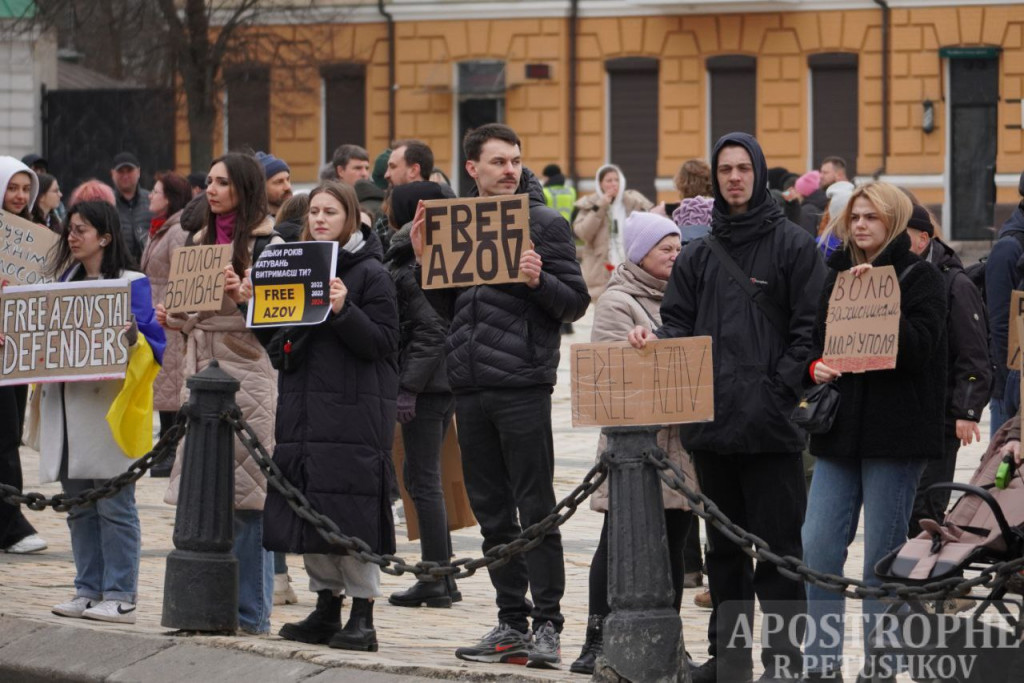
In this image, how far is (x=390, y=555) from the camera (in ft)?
25.9

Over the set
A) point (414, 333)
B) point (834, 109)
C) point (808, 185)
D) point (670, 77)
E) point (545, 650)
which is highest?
point (670, 77)

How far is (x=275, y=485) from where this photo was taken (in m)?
7.95

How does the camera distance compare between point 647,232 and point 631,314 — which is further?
point 647,232

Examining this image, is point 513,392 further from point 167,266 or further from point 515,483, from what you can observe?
point 167,266

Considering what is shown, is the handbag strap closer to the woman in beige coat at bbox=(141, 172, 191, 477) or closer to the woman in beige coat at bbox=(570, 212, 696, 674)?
the woman in beige coat at bbox=(570, 212, 696, 674)

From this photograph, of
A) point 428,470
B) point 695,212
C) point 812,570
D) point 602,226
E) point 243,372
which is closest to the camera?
point 812,570

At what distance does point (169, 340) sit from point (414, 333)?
358cm

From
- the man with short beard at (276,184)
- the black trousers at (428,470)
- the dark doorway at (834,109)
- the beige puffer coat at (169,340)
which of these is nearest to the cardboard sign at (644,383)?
the black trousers at (428,470)

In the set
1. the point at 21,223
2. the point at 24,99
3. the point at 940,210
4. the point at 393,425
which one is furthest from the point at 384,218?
Result: the point at 940,210

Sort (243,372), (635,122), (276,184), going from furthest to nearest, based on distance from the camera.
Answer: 1. (635,122)
2. (276,184)
3. (243,372)

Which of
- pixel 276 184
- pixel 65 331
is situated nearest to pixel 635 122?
pixel 276 184

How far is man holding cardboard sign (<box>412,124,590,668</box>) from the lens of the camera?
7930 millimetres

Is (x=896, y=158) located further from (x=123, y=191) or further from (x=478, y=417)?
(x=478, y=417)

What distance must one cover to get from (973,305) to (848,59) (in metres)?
31.0
